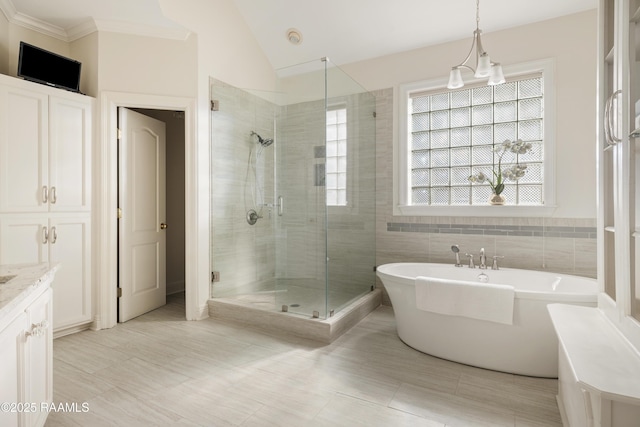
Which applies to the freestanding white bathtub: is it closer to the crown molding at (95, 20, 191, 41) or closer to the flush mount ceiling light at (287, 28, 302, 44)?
the flush mount ceiling light at (287, 28, 302, 44)

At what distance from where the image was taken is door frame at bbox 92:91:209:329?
304 centimetres

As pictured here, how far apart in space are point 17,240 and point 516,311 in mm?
3586

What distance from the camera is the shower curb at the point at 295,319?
279 cm

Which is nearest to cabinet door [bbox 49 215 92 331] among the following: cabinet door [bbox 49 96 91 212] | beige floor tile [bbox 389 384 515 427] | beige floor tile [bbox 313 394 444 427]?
cabinet door [bbox 49 96 91 212]

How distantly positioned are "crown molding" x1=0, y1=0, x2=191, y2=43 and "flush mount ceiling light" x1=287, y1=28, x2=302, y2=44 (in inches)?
44.3

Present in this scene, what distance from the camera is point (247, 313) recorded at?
3.20 metres

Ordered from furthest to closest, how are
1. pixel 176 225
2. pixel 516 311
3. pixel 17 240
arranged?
pixel 176 225, pixel 17 240, pixel 516 311

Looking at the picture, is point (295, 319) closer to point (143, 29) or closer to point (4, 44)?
point (143, 29)

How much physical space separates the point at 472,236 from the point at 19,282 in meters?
3.38

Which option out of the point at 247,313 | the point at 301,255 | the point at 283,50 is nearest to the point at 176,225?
the point at 247,313

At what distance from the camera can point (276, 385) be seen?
212cm

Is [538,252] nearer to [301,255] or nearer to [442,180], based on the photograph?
[442,180]

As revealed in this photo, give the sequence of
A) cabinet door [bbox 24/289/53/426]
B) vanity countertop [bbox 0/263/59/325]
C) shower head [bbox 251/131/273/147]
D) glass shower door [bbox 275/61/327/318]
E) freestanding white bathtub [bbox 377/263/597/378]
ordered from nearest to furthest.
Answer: vanity countertop [bbox 0/263/59/325] → cabinet door [bbox 24/289/53/426] → freestanding white bathtub [bbox 377/263/597/378] → glass shower door [bbox 275/61/327/318] → shower head [bbox 251/131/273/147]

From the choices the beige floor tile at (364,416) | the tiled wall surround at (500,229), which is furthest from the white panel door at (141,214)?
the tiled wall surround at (500,229)
